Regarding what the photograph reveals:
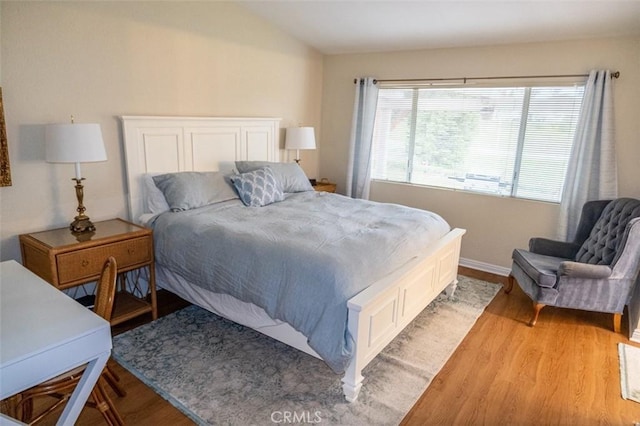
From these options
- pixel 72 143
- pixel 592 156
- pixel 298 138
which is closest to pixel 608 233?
pixel 592 156

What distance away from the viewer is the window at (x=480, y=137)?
380cm

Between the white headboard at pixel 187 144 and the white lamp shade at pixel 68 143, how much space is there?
597 millimetres

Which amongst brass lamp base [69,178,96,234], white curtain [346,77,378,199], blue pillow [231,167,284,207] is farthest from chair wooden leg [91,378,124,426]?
white curtain [346,77,378,199]

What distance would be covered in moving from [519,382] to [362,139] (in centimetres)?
315

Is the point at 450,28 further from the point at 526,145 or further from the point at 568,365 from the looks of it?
the point at 568,365

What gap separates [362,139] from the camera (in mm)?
4828

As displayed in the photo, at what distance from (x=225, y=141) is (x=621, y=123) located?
3546 millimetres

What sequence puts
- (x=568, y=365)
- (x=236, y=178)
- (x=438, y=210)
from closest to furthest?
(x=568, y=365) < (x=236, y=178) < (x=438, y=210)

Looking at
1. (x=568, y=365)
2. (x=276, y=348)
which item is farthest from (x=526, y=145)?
(x=276, y=348)

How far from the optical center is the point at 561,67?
3.64 m

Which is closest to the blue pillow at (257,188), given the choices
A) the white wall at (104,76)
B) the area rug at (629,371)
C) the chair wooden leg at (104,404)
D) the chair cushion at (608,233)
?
the white wall at (104,76)

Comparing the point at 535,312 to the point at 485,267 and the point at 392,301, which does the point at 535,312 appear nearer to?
the point at 485,267

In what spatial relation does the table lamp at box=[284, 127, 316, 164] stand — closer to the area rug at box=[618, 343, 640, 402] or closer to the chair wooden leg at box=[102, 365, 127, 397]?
the chair wooden leg at box=[102, 365, 127, 397]

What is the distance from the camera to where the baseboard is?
4.19 meters
